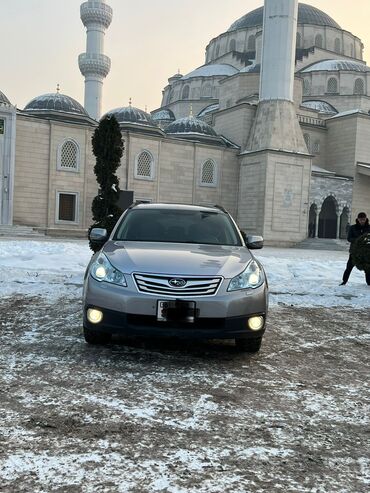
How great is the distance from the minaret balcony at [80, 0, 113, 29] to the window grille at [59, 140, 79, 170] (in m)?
20.4

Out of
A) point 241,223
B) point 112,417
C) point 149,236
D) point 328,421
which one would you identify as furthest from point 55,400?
point 241,223

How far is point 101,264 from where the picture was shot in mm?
4566

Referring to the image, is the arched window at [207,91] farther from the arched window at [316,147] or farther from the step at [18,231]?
the step at [18,231]

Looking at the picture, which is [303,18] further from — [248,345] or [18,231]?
[248,345]

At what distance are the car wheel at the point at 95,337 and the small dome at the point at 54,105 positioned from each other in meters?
31.9

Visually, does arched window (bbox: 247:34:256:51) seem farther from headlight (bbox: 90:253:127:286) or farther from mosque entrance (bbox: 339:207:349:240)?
headlight (bbox: 90:253:127:286)

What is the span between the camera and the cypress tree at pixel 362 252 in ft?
31.7

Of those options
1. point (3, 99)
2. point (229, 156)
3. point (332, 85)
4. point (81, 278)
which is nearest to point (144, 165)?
point (229, 156)

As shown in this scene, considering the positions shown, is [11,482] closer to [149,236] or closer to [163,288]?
[163,288]

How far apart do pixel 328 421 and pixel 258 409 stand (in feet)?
1.56

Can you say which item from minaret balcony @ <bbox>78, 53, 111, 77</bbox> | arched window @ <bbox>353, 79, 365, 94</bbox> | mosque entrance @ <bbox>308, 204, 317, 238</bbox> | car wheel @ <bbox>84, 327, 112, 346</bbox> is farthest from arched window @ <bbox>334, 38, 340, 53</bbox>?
car wheel @ <bbox>84, 327, 112, 346</bbox>

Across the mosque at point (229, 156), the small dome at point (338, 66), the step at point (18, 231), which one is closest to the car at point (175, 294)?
the step at point (18, 231)

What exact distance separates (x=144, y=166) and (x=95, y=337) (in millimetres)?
31325

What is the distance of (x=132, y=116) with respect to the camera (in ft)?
121
